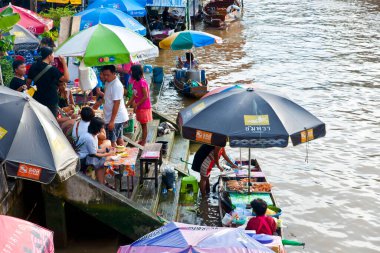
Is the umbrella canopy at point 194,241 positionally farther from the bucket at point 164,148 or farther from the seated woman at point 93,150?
the bucket at point 164,148

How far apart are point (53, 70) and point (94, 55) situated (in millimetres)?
876

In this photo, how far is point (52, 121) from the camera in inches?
292

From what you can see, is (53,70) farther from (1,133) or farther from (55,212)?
(1,133)

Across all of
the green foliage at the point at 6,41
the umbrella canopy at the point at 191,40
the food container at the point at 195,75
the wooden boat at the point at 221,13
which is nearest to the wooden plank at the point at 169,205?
the green foliage at the point at 6,41

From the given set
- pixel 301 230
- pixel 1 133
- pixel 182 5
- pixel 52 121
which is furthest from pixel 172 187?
pixel 182 5

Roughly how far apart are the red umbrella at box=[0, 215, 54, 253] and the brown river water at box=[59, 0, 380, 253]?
3.49 metres

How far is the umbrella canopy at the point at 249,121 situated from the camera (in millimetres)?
8336

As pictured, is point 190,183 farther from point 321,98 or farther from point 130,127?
point 321,98

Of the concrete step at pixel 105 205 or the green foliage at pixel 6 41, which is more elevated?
the green foliage at pixel 6 41

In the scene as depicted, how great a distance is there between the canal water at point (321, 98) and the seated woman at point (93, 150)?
11.7 feet

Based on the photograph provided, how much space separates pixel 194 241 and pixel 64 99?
6.81 metres

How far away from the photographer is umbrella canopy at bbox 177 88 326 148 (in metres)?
8.34

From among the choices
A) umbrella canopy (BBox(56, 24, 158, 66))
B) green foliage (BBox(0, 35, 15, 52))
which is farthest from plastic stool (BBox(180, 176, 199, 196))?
green foliage (BBox(0, 35, 15, 52))

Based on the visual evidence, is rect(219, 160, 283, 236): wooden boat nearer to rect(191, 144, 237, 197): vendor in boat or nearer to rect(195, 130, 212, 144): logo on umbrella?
rect(191, 144, 237, 197): vendor in boat
